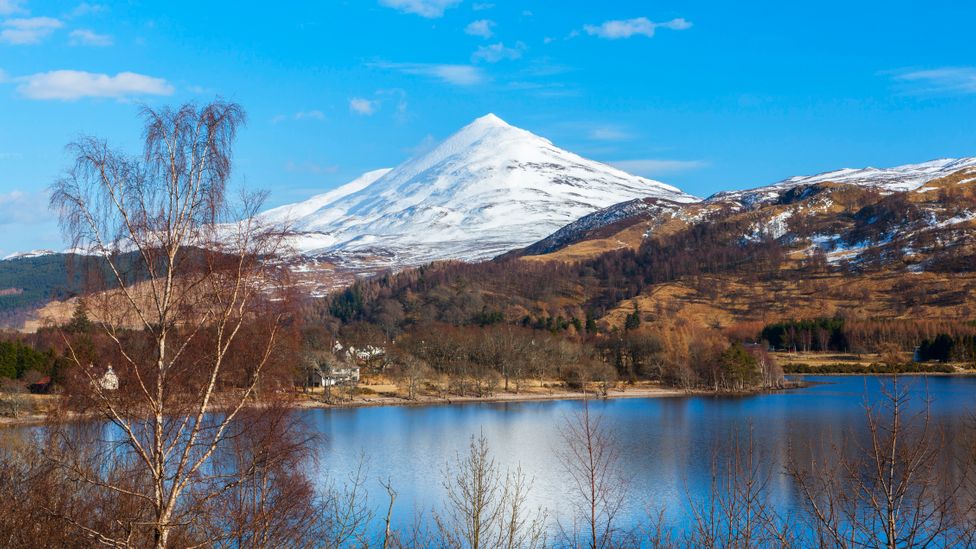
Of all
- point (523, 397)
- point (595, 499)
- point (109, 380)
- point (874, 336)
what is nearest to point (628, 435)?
point (595, 499)

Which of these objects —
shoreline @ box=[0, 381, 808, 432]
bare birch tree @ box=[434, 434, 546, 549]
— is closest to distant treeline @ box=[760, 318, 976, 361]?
shoreline @ box=[0, 381, 808, 432]

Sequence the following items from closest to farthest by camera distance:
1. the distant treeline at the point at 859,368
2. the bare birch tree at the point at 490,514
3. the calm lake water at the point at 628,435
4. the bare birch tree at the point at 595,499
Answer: the bare birch tree at the point at 595,499
the bare birch tree at the point at 490,514
the calm lake water at the point at 628,435
the distant treeline at the point at 859,368

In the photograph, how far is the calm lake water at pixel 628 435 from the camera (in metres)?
23.3

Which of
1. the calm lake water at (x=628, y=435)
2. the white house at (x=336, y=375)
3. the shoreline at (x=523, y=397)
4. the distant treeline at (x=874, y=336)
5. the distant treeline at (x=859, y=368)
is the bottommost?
the calm lake water at (x=628, y=435)

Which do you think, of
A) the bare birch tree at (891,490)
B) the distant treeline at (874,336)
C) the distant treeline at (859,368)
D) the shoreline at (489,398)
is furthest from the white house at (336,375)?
the distant treeline at (874,336)

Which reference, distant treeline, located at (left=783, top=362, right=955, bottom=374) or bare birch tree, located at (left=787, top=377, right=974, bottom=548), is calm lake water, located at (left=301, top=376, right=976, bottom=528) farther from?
distant treeline, located at (left=783, top=362, right=955, bottom=374)

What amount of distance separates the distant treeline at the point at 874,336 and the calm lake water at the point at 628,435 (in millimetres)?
13040

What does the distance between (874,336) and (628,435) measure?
1966 inches

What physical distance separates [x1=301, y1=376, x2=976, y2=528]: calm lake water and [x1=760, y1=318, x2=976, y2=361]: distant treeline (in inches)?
513

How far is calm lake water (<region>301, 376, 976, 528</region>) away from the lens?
23.3 m

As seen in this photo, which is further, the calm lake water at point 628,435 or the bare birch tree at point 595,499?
the calm lake water at point 628,435

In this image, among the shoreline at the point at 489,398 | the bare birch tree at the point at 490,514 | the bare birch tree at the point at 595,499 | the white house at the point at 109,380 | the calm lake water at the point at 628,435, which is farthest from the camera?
the shoreline at the point at 489,398

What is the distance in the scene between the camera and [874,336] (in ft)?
250

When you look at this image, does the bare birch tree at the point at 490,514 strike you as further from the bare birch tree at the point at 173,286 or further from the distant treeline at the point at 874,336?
the distant treeline at the point at 874,336
